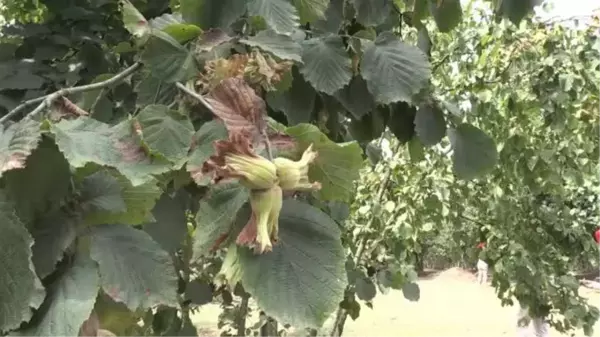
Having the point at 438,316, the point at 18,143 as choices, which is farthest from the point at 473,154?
the point at 438,316

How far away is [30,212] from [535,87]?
2204 millimetres

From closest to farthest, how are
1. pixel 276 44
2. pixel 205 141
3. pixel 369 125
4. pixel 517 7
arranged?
pixel 205 141
pixel 276 44
pixel 517 7
pixel 369 125

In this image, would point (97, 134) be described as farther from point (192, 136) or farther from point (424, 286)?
point (424, 286)

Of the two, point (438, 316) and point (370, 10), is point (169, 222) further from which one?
point (438, 316)

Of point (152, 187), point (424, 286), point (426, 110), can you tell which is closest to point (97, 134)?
point (152, 187)

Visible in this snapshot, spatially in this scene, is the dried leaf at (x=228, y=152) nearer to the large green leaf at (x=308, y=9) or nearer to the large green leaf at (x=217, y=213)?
the large green leaf at (x=217, y=213)

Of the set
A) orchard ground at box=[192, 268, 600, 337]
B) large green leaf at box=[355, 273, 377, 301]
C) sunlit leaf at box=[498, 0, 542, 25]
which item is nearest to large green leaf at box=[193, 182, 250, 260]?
sunlit leaf at box=[498, 0, 542, 25]

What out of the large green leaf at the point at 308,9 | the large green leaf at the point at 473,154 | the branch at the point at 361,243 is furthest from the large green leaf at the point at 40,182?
the branch at the point at 361,243

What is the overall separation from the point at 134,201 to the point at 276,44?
0.60 feet

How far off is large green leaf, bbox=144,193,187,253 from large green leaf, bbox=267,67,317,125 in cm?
26

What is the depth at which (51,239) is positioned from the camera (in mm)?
380

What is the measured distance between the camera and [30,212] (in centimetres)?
38

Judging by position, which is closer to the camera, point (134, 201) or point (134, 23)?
point (134, 201)

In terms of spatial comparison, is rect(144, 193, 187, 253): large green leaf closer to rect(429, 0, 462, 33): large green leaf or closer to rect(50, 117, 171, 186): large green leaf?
rect(50, 117, 171, 186): large green leaf
